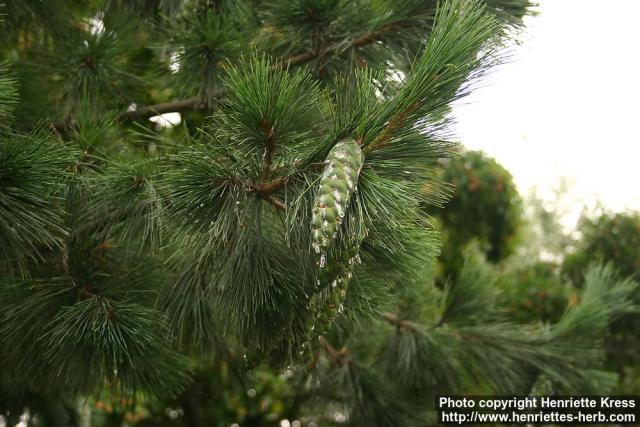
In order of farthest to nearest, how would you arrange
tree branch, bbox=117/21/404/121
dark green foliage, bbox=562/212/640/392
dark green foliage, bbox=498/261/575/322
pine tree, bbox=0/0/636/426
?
dark green foliage, bbox=498/261/575/322, dark green foliage, bbox=562/212/640/392, tree branch, bbox=117/21/404/121, pine tree, bbox=0/0/636/426

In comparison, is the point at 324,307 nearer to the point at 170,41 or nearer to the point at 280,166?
the point at 280,166

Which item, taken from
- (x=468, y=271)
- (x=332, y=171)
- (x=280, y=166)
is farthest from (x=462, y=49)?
(x=468, y=271)

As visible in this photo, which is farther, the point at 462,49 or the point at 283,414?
the point at 283,414

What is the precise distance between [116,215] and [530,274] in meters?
2.98

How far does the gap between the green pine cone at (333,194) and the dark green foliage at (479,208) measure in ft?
10.8

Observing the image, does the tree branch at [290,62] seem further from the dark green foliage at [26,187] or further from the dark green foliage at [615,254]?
the dark green foliage at [615,254]

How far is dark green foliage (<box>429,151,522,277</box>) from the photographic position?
14.8 ft

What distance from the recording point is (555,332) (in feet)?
8.89

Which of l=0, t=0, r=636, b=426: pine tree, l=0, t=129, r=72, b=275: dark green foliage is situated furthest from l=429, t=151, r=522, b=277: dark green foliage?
l=0, t=129, r=72, b=275: dark green foliage

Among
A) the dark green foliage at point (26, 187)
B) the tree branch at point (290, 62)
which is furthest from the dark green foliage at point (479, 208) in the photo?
the dark green foliage at point (26, 187)

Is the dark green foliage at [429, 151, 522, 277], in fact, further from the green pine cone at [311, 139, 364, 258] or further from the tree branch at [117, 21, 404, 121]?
the green pine cone at [311, 139, 364, 258]

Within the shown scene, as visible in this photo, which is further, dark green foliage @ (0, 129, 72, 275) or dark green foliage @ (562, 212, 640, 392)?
Answer: dark green foliage @ (562, 212, 640, 392)

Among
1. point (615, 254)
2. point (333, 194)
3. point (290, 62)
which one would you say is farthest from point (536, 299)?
point (333, 194)

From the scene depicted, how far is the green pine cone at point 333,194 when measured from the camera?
1.15 meters
